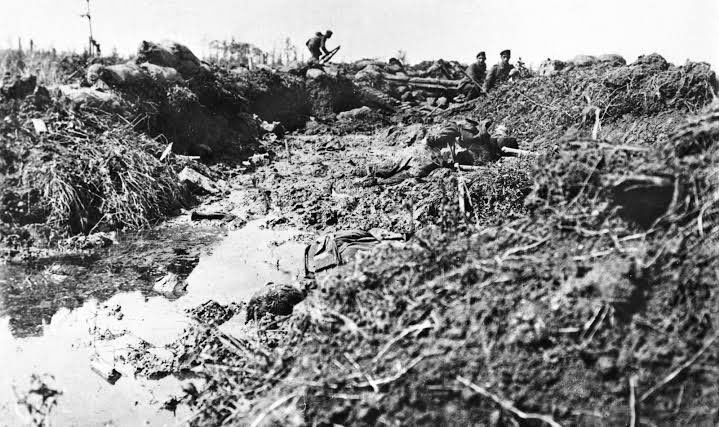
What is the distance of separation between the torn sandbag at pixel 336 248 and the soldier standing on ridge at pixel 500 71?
964 centimetres

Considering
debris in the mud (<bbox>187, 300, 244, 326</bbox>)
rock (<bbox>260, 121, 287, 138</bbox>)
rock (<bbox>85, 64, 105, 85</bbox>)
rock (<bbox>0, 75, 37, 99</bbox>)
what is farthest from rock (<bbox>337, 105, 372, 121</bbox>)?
debris in the mud (<bbox>187, 300, 244, 326</bbox>)

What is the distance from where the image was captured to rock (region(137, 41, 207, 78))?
9.45 m

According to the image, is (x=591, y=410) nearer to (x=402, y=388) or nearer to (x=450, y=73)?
(x=402, y=388)

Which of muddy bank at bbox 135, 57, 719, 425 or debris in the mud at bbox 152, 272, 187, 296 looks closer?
muddy bank at bbox 135, 57, 719, 425

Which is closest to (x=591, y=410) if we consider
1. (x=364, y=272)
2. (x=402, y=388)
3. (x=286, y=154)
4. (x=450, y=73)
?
(x=402, y=388)

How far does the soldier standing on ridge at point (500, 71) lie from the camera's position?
528 inches

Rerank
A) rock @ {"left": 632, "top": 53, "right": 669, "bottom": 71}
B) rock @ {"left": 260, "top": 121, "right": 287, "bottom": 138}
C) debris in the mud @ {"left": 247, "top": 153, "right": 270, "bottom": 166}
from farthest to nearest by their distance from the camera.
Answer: rock @ {"left": 260, "top": 121, "right": 287, "bottom": 138}
debris in the mud @ {"left": 247, "top": 153, "right": 270, "bottom": 166}
rock @ {"left": 632, "top": 53, "right": 669, "bottom": 71}

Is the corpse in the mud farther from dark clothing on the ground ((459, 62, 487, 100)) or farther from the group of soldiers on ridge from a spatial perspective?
dark clothing on the ground ((459, 62, 487, 100))

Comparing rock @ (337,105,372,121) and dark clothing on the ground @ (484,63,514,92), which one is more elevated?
dark clothing on the ground @ (484,63,514,92)

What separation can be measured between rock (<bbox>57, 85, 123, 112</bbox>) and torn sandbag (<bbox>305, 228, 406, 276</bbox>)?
4.71m

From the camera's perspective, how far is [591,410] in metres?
1.88

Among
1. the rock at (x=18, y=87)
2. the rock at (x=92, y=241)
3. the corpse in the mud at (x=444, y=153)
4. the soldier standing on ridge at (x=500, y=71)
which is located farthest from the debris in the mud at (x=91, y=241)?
the soldier standing on ridge at (x=500, y=71)

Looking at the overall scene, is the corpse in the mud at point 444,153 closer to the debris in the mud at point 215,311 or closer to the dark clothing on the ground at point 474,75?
the debris in the mud at point 215,311

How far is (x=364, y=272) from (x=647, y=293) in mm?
1196
